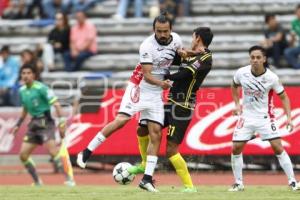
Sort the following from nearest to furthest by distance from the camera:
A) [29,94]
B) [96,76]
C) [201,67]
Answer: [201,67] < [29,94] < [96,76]

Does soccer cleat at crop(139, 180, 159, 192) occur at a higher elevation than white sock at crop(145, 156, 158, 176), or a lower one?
lower

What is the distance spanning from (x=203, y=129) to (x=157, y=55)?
706 centimetres

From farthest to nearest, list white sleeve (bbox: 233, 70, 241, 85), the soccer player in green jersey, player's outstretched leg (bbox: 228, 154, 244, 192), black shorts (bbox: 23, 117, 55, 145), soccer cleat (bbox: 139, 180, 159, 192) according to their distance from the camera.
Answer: black shorts (bbox: 23, 117, 55, 145), the soccer player in green jersey, white sleeve (bbox: 233, 70, 241, 85), player's outstretched leg (bbox: 228, 154, 244, 192), soccer cleat (bbox: 139, 180, 159, 192)

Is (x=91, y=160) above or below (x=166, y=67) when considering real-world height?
below

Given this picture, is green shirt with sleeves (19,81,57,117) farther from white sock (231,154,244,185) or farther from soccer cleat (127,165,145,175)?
white sock (231,154,244,185)

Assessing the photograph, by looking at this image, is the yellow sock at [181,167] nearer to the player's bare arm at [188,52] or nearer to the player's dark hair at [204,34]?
the player's bare arm at [188,52]

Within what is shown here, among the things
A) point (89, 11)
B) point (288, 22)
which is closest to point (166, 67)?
point (288, 22)

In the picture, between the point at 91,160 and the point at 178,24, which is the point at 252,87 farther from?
the point at 178,24

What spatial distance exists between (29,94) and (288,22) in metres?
10.5

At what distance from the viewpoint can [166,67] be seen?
15320 mm

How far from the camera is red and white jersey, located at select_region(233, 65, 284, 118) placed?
51.3ft

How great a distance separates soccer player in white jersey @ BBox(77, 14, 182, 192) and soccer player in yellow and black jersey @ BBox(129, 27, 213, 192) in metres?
0.22

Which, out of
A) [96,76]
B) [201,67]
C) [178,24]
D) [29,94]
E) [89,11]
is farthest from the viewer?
[89,11]

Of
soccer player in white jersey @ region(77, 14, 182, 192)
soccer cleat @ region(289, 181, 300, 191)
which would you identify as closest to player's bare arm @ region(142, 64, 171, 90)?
soccer player in white jersey @ region(77, 14, 182, 192)
